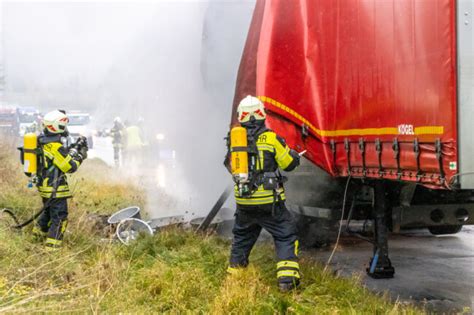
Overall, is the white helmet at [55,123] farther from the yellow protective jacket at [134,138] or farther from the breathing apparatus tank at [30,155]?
the yellow protective jacket at [134,138]

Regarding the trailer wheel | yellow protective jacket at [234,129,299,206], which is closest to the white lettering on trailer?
yellow protective jacket at [234,129,299,206]

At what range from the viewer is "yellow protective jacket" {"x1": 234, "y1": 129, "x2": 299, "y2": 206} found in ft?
14.7

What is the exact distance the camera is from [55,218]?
564 centimetres

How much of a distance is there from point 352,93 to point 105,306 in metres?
2.66

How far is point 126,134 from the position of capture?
1493cm

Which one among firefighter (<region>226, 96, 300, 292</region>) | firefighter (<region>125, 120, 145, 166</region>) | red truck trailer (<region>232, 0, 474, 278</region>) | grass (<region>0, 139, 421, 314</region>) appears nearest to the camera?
red truck trailer (<region>232, 0, 474, 278</region>)

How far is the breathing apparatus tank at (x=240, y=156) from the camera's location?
14.3 ft

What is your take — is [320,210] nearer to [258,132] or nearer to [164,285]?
[258,132]

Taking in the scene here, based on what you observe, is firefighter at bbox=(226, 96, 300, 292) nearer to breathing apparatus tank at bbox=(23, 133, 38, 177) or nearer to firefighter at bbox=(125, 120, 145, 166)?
breathing apparatus tank at bbox=(23, 133, 38, 177)

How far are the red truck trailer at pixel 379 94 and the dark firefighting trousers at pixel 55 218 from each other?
229 centimetres

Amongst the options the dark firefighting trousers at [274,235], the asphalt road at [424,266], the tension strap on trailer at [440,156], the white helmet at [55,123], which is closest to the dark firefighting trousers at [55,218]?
the white helmet at [55,123]

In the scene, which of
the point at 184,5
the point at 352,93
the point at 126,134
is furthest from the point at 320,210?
the point at 126,134

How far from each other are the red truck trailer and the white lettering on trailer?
15mm

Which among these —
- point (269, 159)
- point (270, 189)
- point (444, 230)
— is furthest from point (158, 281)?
point (444, 230)
